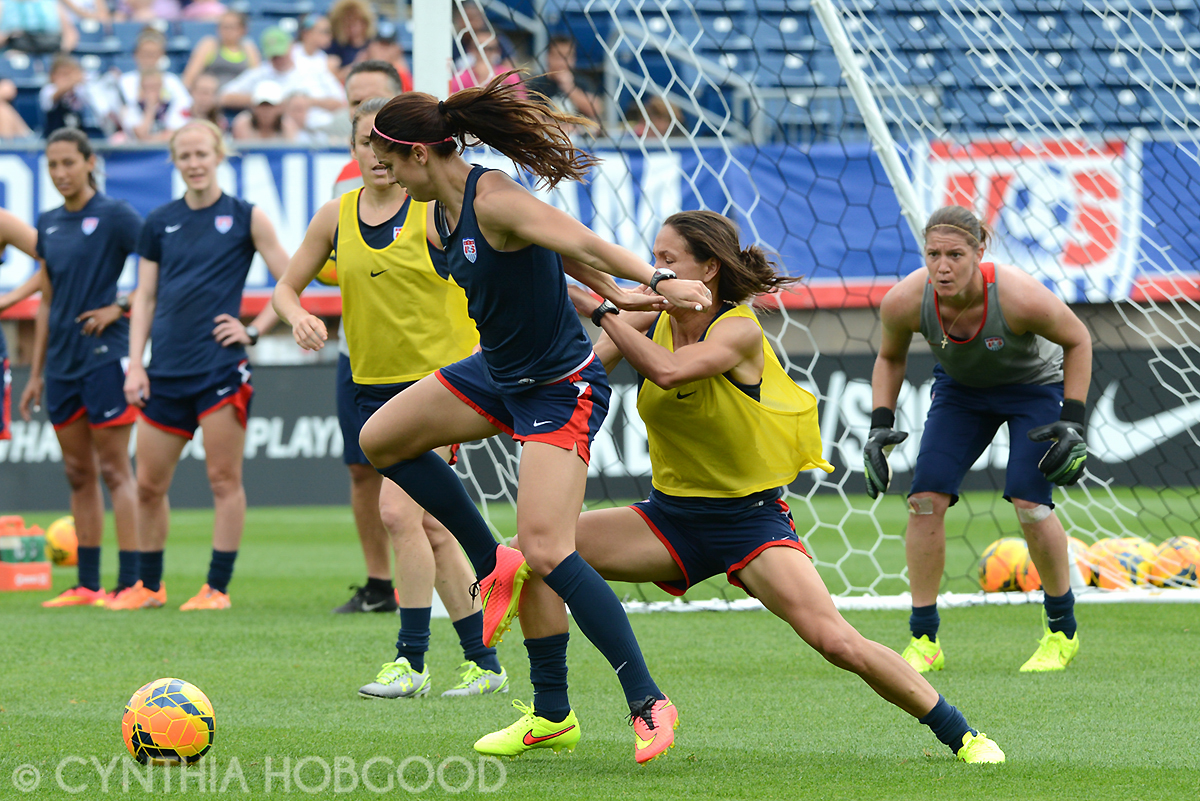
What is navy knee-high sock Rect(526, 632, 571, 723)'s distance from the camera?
12.8ft

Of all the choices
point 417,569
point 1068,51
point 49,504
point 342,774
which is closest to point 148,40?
point 49,504

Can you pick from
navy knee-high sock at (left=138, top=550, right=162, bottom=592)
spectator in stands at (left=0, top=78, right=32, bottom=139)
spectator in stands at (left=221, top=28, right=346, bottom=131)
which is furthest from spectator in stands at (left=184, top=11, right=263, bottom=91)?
navy knee-high sock at (left=138, top=550, right=162, bottom=592)

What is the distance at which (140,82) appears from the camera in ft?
49.2

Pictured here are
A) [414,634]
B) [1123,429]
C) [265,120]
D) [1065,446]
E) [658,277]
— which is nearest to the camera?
[658,277]

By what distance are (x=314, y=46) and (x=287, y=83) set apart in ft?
2.42

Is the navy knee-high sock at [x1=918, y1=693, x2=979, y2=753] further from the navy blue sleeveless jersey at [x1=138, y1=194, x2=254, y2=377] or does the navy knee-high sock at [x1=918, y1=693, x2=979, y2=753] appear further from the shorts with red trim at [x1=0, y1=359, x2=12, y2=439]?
the shorts with red trim at [x1=0, y1=359, x2=12, y2=439]

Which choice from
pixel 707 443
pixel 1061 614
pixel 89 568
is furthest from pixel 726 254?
pixel 89 568

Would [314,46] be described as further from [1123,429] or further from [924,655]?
[924,655]

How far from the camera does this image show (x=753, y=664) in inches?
219

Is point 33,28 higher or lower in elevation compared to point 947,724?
lower

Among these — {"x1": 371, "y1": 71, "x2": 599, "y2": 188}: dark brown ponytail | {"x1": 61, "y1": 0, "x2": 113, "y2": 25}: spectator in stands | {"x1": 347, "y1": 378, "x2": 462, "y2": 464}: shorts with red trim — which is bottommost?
{"x1": 61, "y1": 0, "x2": 113, "y2": 25}: spectator in stands

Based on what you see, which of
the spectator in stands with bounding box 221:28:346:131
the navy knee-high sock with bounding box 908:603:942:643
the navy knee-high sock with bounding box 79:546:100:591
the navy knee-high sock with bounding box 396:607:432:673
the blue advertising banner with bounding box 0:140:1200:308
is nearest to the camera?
the navy knee-high sock with bounding box 396:607:432:673

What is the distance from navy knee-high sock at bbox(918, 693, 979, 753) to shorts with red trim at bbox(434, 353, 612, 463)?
3.77 ft

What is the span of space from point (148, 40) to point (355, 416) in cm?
1018
